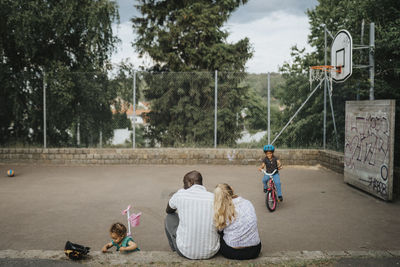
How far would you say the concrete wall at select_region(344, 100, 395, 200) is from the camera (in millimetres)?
7609

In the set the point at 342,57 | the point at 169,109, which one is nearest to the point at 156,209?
the point at 169,109

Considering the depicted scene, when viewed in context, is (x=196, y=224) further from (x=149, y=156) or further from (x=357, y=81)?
(x=149, y=156)

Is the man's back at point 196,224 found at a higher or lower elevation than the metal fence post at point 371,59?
lower

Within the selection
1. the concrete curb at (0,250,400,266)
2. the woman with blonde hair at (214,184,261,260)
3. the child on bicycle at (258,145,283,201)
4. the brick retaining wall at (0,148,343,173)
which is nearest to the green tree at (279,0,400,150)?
the brick retaining wall at (0,148,343,173)

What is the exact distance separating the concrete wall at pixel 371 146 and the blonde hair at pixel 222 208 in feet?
16.2

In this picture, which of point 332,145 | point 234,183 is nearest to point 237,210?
point 234,183

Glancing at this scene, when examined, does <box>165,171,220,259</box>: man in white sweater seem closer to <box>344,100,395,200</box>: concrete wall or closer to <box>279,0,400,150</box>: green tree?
<box>344,100,395,200</box>: concrete wall

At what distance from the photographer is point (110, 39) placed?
1485cm

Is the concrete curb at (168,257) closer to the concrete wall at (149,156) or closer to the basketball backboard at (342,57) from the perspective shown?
the basketball backboard at (342,57)

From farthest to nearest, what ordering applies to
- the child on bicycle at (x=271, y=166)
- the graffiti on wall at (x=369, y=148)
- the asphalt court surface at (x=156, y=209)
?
→ the graffiti on wall at (x=369, y=148) → the child on bicycle at (x=271, y=166) → the asphalt court surface at (x=156, y=209)

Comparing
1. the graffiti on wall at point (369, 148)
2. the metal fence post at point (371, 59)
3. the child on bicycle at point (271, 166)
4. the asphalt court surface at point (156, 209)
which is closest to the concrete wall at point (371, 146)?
the graffiti on wall at point (369, 148)

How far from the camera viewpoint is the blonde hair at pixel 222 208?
13.0 ft

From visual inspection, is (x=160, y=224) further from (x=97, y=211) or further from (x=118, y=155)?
(x=118, y=155)

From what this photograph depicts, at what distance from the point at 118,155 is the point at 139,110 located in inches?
69.7
